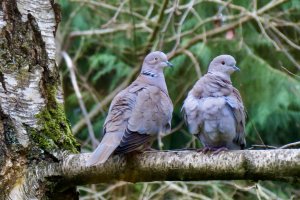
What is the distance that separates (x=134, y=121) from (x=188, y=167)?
486 millimetres

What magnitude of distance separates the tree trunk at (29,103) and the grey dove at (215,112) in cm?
61

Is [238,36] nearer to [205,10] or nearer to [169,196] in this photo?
[205,10]

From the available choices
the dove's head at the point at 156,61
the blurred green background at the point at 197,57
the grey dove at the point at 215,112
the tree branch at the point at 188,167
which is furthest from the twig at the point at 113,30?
the tree branch at the point at 188,167

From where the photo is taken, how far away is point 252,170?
2.76 meters

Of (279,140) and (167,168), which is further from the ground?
(167,168)

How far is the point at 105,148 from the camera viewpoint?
307 cm

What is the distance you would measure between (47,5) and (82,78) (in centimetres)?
Result: 305

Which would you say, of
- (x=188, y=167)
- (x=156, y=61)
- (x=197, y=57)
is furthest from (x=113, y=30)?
(x=188, y=167)

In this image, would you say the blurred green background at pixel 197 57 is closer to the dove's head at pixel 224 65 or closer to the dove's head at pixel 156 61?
the dove's head at pixel 156 61

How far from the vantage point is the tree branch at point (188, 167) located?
2.71 meters

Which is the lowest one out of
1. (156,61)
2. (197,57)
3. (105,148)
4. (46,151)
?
(197,57)

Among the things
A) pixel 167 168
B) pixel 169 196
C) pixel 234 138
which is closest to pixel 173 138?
pixel 169 196

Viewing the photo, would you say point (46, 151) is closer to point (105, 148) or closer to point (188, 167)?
point (105, 148)

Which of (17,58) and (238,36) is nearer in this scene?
(17,58)
